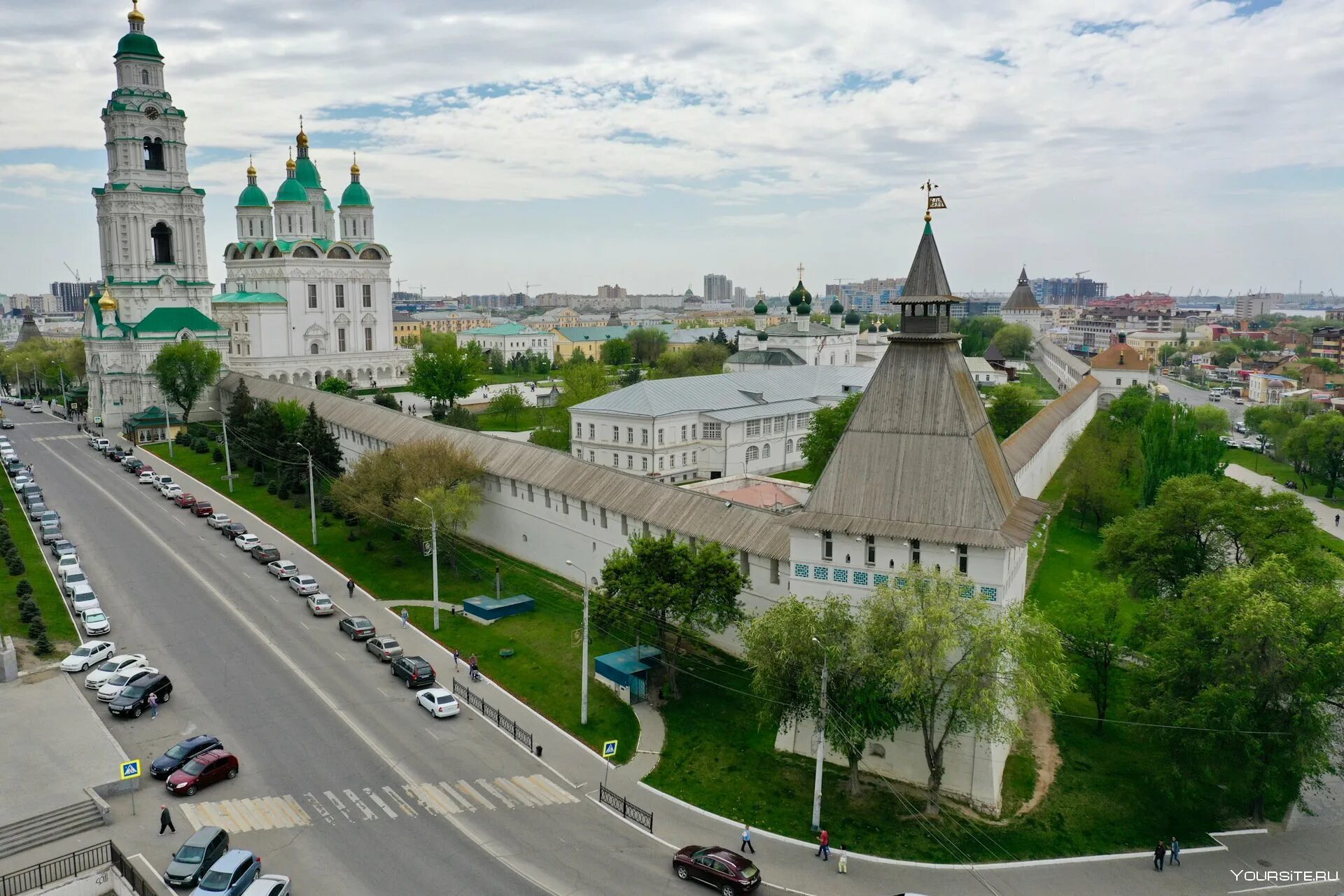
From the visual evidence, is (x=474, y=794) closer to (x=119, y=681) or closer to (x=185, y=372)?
(x=119, y=681)

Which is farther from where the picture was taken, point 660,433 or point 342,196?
point 342,196

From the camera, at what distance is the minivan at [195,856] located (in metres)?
22.2

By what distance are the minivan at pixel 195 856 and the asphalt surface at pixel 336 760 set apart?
2.90 feet

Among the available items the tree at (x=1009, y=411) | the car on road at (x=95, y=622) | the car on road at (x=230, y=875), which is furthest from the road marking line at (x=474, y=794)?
the tree at (x=1009, y=411)

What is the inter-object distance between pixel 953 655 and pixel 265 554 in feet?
117

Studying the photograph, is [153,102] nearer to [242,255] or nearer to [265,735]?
[242,255]

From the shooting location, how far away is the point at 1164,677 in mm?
28344

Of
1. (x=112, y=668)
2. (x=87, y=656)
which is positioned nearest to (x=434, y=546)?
(x=112, y=668)

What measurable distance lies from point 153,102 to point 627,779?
293 feet

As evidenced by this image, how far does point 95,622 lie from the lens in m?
37.3

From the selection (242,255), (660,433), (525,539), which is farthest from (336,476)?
(242,255)

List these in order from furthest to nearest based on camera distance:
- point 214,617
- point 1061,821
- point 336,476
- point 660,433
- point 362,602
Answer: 1. point 660,433
2. point 336,476
3. point 362,602
4. point 214,617
5. point 1061,821

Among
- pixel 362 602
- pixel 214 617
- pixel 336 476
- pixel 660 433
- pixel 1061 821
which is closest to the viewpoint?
pixel 1061 821

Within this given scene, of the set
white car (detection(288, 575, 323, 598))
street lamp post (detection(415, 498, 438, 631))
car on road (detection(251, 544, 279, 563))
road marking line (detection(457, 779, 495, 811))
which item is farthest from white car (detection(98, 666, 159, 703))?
car on road (detection(251, 544, 279, 563))
